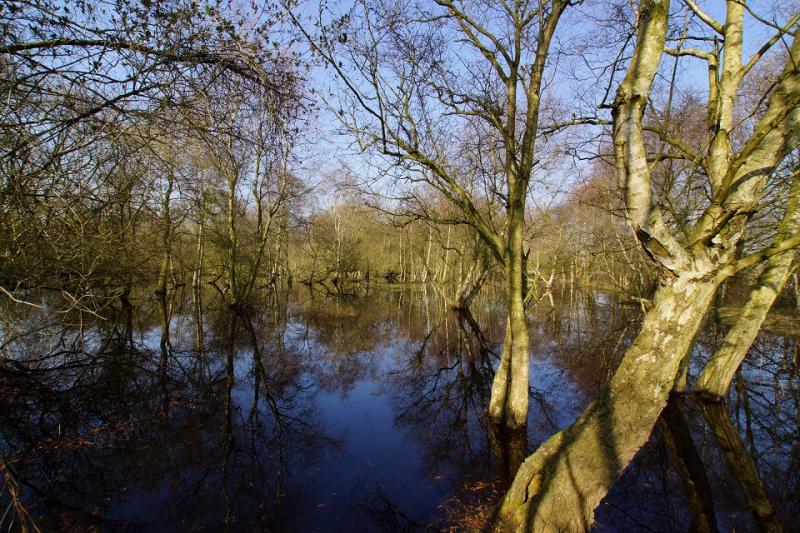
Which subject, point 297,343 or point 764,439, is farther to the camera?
point 297,343

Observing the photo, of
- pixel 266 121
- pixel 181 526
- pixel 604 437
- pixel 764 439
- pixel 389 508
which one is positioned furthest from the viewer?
pixel 764 439

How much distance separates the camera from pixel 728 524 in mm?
4203

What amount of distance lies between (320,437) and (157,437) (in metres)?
2.47

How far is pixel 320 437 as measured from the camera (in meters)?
6.58

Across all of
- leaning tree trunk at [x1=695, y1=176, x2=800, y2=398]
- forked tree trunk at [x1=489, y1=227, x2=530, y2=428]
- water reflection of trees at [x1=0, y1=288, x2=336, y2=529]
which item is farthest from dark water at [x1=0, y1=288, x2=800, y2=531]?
leaning tree trunk at [x1=695, y1=176, x2=800, y2=398]

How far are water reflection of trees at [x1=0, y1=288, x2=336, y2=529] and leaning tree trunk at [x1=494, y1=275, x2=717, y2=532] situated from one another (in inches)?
110

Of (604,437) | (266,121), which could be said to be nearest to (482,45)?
(266,121)

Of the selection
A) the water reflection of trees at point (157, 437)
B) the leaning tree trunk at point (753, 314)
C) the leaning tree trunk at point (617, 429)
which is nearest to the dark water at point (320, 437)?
the water reflection of trees at point (157, 437)

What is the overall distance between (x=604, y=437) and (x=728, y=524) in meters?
2.33

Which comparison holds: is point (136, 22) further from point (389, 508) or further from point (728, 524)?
point (728, 524)

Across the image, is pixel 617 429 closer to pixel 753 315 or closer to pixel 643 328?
pixel 643 328

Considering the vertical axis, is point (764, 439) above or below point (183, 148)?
below

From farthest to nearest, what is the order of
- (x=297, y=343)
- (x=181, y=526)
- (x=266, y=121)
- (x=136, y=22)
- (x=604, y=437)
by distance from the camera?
1. (x=297, y=343)
2. (x=266, y=121)
3. (x=181, y=526)
4. (x=136, y=22)
5. (x=604, y=437)

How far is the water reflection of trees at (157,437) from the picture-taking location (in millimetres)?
4449
